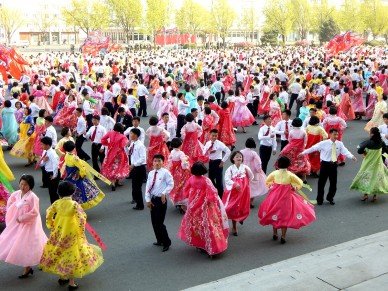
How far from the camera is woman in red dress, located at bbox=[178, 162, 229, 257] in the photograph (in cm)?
636

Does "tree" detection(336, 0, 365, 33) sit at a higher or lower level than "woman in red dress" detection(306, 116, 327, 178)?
higher

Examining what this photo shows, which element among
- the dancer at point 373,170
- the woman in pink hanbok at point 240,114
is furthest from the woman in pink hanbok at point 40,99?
the dancer at point 373,170

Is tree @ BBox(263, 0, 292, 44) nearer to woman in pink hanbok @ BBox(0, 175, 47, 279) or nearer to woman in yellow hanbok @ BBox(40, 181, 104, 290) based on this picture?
woman in pink hanbok @ BBox(0, 175, 47, 279)

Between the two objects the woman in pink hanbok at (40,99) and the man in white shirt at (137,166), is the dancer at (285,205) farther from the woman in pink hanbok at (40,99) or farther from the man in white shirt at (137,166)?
the woman in pink hanbok at (40,99)

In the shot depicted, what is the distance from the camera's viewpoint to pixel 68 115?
14.0 m

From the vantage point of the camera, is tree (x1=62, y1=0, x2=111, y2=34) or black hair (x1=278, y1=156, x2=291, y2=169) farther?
tree (x1=62, y1=0, x2=111, y2=34)

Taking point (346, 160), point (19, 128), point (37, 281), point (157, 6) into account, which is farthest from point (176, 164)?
point (157, 6)

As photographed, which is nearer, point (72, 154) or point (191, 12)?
point (72, 154)

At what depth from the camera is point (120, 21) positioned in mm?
62031

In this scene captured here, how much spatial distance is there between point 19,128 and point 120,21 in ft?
170

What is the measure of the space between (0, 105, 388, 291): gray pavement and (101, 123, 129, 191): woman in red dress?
0.40m

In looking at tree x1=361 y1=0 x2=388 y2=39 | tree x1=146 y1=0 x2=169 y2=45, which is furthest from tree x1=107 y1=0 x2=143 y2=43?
tree x1=361 y1=0 x2=388 y2=39

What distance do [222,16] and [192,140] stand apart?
62603mm

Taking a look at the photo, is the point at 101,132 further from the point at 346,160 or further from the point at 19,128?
the point at 346,160
